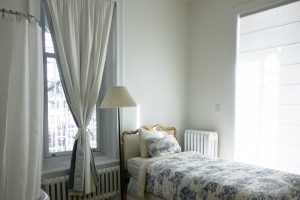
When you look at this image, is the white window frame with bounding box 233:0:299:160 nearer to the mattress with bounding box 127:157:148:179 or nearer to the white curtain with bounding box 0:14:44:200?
the mattress with bounding box 127:157:148:179

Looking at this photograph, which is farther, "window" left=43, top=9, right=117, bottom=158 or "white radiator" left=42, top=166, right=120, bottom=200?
"window" left=43, top=9, right=117, bottom=158

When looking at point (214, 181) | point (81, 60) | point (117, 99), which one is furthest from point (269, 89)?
point (81, 60)

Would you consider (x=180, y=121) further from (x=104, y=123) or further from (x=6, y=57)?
(x=6, y=57)

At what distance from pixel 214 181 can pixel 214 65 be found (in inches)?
78.3

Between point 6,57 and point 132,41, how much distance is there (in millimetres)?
1874

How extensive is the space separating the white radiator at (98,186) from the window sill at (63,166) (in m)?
0.05

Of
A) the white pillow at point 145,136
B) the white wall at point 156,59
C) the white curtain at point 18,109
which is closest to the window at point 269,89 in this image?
the white wall at point 156,59

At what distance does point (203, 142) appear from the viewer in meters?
3.46

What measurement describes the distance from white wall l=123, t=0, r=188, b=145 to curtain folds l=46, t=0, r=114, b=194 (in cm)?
46

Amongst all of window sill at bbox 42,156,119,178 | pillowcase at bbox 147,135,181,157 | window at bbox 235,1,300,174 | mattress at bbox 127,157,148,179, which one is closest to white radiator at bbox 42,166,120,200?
window sill at bbox 42,156,119,178

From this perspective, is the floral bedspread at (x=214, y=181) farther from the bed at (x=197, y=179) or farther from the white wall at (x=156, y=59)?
the white wall at (x=156, y=59)

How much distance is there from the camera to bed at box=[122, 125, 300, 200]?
195 cm

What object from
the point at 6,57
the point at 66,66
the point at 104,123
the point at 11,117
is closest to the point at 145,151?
the point at 104,123

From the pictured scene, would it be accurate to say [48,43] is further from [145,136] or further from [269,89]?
[269,89]
